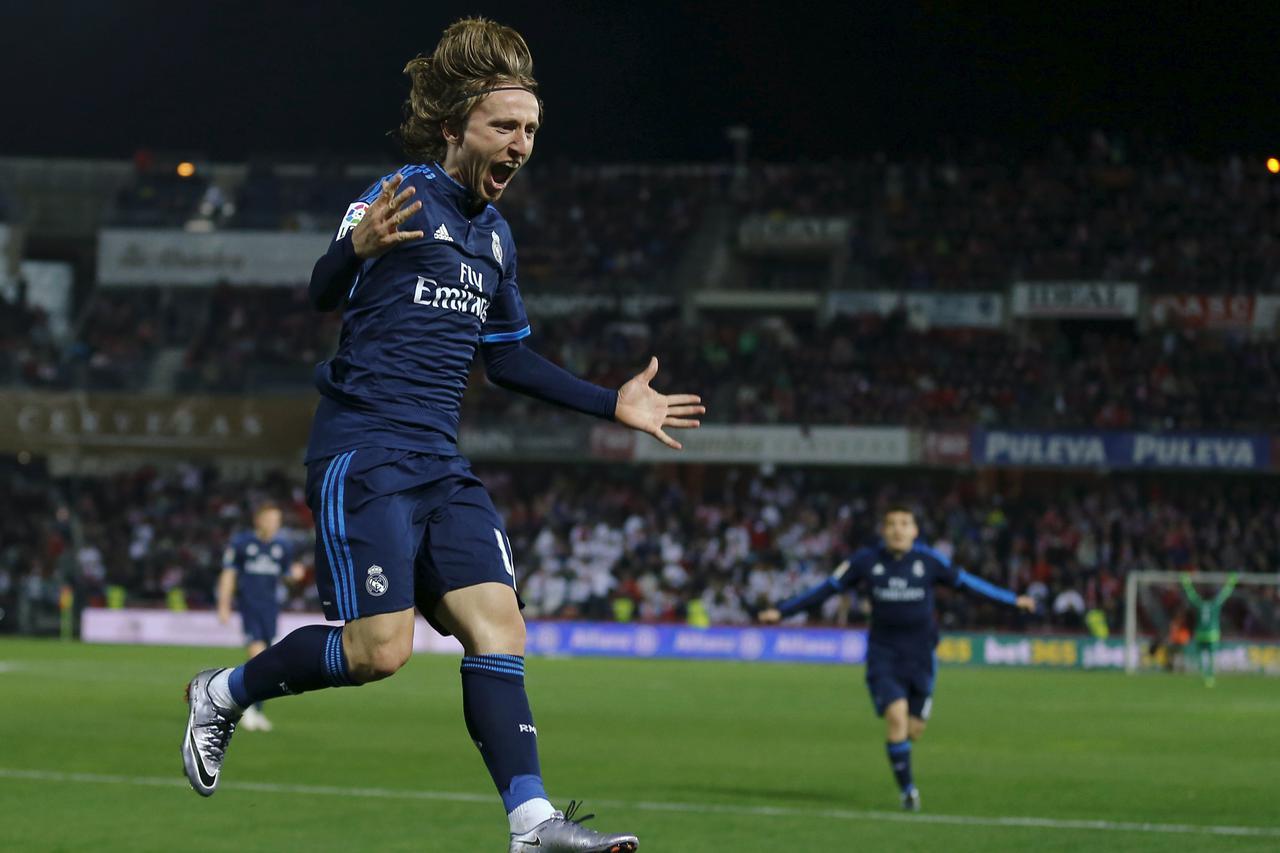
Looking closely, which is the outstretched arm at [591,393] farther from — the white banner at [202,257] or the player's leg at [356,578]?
the white banner at [202,257]

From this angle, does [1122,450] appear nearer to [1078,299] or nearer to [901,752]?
[1078,299]

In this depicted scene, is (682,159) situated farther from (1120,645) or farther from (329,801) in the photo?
(329,801)

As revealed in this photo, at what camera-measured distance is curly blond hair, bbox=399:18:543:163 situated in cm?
561

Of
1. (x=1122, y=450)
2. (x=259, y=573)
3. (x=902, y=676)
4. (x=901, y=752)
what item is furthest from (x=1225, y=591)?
(x=901, y=752)

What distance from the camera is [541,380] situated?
19.8 ft

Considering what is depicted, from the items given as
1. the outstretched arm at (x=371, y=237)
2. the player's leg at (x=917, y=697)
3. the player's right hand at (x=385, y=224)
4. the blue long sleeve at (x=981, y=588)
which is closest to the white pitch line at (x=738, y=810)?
the player's leg at (x=917, y=697)

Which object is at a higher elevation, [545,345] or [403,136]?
[545,345]

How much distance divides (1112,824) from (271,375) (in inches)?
1262

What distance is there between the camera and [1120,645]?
33.0 metres

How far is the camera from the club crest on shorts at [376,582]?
5.38 metres

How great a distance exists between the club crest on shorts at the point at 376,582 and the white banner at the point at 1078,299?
1481 inches

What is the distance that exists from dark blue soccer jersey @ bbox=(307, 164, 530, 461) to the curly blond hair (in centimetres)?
13

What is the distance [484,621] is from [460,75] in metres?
1.63

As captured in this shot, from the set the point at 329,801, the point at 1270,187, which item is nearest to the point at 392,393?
the point at 329,801
